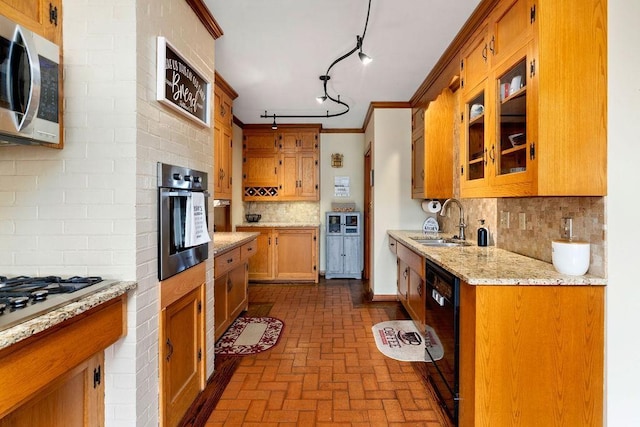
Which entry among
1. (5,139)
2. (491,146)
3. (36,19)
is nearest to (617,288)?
(491,146)

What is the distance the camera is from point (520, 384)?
5.09 ft

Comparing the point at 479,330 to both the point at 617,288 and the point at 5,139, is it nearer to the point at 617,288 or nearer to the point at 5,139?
the point at 617,288

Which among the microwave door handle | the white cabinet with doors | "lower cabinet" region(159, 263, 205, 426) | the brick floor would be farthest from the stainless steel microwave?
A: the white cabinet with doors

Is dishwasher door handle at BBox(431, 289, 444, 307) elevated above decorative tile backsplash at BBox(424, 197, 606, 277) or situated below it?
below

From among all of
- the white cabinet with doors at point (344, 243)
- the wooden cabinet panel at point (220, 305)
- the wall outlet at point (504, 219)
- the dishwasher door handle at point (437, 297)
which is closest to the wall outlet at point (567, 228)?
the wall outlet at point (504, 219)

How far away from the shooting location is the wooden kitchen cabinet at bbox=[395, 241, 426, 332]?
2697mm

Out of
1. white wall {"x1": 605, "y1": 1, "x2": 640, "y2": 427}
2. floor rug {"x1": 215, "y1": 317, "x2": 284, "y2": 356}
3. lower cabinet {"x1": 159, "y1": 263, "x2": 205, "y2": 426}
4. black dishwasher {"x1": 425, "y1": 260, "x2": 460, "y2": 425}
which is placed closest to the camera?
white wall {"x1": 605, "y1": 1, "x2": 640, "y2": 427}

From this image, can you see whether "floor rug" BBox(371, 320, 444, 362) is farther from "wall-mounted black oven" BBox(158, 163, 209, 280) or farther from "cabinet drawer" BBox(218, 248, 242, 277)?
"wall-mounted black oven" BBox(158, 163, 209, 280)

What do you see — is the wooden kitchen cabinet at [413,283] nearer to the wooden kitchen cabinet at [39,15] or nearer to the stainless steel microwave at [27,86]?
the stainless steel microwave at [27,86]

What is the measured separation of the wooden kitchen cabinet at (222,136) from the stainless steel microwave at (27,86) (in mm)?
2019

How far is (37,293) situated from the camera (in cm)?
116

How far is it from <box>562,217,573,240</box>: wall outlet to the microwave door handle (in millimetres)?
2538

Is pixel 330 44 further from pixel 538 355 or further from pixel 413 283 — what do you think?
pixel 538 355

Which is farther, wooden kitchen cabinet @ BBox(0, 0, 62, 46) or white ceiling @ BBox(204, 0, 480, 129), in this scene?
white ceiling @ BBox(204, 0, 480, 129)
